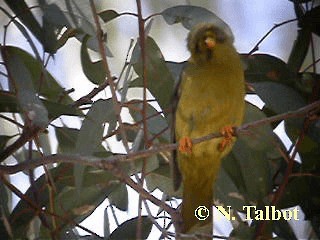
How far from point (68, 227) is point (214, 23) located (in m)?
0.57

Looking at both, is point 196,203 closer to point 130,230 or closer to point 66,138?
point 130,230

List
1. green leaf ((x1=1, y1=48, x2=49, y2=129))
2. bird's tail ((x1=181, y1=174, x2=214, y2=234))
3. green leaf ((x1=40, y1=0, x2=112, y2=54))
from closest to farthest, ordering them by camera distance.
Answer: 1. green leaf ((x1=1, y1=48, x2=49, y2=129))
2. green leaf ((x1=40, y1=0, x2=112, y2=54))
3. bird's tail ((x1=181, y1=174, x2=214, y2=234))

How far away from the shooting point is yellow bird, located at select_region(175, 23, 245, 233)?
5.14 feet

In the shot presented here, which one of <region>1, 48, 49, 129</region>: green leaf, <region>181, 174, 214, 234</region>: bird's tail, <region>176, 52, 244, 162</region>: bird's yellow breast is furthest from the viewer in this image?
<region>176, 52, 244, 162</region>: bird's yellow breast

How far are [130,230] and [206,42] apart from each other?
1.63ft

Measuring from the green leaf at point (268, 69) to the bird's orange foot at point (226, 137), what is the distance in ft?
0.53

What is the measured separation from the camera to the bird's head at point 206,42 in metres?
1.61

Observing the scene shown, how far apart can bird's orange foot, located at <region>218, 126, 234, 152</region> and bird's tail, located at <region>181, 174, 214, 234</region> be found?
0.08m

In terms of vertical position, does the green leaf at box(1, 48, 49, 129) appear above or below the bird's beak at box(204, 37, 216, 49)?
below

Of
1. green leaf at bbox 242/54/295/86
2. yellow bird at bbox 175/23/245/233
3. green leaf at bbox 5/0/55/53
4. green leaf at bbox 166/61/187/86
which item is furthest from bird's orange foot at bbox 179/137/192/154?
green leaf at bbox 5/0/55/53

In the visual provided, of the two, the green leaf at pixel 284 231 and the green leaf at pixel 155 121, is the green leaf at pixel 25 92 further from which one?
the green leaf at pixel 284 231

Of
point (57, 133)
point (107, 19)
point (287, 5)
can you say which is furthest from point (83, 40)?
point (287, 5)

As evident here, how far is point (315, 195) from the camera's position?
1.59 m

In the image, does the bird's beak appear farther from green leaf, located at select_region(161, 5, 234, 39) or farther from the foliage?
green leaf, located at select_region(161, 5, 234, 39)
